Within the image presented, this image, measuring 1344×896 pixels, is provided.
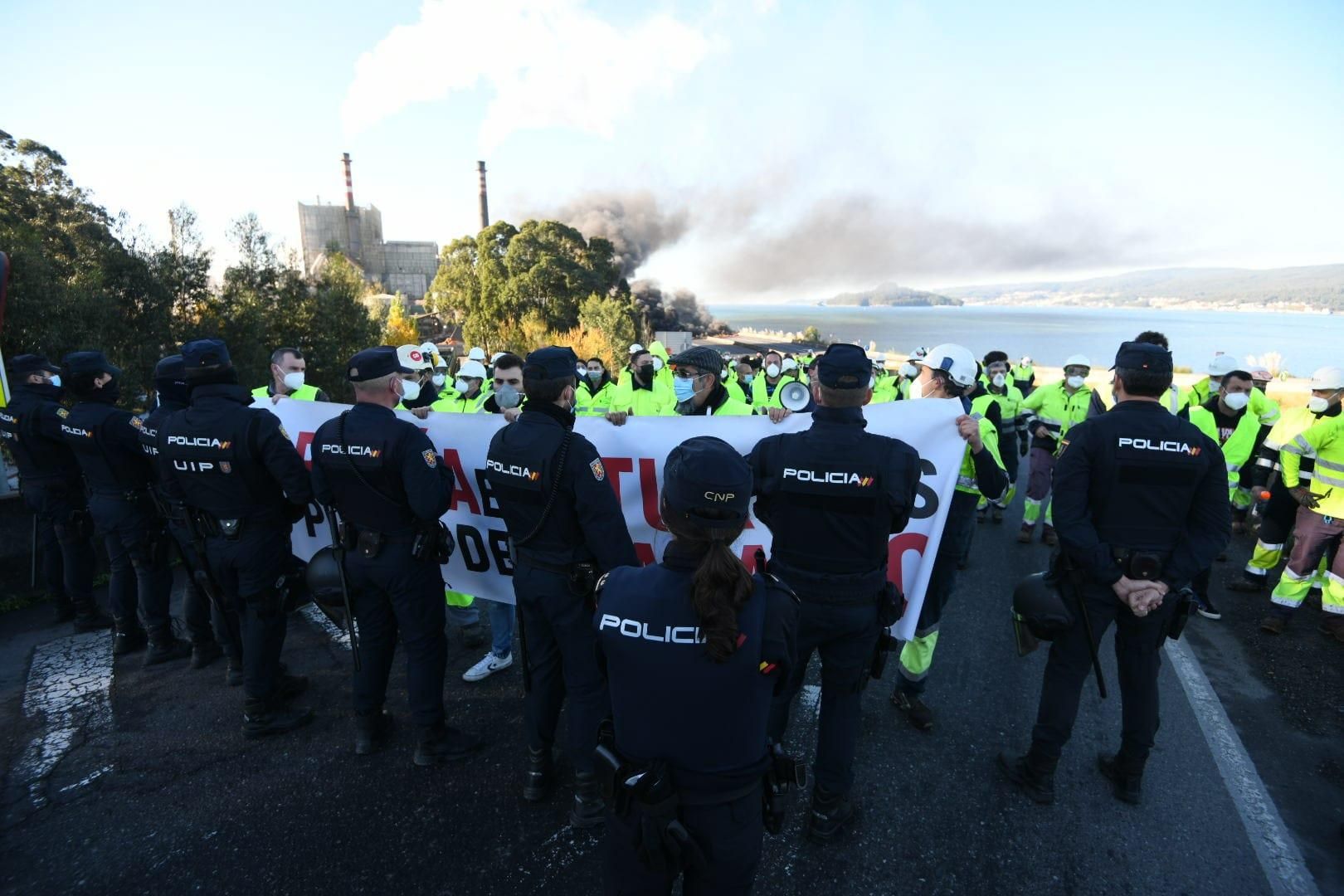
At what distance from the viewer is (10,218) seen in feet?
67.8

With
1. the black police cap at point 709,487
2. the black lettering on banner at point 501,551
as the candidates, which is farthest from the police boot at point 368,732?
the black police cap at point 709,487

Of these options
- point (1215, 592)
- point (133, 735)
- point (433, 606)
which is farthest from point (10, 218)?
point (1215, 592)

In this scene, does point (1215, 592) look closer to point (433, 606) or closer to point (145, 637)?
point (433, 606)

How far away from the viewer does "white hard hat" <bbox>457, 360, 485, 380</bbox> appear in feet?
24.5

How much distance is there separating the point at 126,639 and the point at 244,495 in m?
2.42

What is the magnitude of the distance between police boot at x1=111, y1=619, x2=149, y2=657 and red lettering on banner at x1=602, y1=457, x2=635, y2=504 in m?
4.15

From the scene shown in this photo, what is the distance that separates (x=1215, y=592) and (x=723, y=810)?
664 cm

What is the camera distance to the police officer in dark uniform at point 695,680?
1.80 meters

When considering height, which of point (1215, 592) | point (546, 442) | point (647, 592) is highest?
point (546, 442)

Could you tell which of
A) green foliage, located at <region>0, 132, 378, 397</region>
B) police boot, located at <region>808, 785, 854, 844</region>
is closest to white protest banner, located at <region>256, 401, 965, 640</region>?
police boot, located at <region>808, 785, 854, 844</region>

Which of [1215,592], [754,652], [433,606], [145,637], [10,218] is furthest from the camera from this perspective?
[10,218]

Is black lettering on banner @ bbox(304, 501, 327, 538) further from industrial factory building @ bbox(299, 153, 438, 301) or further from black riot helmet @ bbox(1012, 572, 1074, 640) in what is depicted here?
industrial factory building @ bbox(299, 153, 438, 301)

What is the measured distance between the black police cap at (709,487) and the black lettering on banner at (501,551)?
8.94 feet

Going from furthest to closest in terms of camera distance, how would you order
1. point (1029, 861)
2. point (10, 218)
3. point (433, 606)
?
point (10, 218), point (433, 606), point (1029, 861)
